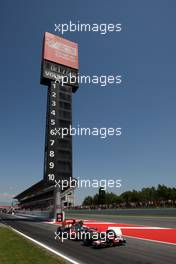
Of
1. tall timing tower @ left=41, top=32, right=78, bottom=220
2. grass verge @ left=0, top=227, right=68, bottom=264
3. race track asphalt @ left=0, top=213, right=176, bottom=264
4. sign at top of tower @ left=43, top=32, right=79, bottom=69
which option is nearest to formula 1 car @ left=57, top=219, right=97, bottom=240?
race track asphalt @ left=0, top=213, right=176, bottom=264

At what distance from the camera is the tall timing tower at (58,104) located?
54.2 meters

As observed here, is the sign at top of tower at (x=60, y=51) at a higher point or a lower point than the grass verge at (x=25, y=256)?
higher

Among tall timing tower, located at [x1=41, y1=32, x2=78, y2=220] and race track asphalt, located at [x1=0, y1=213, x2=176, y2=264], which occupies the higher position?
tall timing tower, located at [x1=41, y1=32, x2=78, y2=220]

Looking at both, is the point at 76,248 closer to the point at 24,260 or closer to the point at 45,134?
the point at 24,260

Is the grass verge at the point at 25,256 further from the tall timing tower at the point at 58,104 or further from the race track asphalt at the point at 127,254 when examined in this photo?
the tall timing tower at the point at 58,104

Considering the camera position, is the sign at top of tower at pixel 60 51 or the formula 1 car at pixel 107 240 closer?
the formula 1 car at pixel 107 240

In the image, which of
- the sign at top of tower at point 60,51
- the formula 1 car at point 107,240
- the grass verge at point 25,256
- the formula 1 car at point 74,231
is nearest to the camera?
the grass verge at point 25,256

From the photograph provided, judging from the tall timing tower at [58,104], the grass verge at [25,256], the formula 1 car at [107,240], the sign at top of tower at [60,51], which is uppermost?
the sign at top of tower at [60,51]

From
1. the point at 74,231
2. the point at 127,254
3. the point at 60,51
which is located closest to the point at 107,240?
the point at 127,254

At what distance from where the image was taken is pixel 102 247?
59.3 feet

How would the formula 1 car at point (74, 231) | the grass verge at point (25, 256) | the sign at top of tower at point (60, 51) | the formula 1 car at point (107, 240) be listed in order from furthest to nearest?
1. the sign at top of tower at point (60, 51)
2. the formula 1 car at point (74, 231)
3. the formula 1 car at point (107, 240)
4. the grass verge at point (25, 256)

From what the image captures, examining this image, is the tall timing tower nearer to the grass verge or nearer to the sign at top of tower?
the sign at top of tower

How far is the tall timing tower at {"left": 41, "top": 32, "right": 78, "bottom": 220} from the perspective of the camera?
54197mm

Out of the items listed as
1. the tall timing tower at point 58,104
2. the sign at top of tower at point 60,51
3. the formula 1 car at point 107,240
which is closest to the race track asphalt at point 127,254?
the formula 1 car at point 107,240
